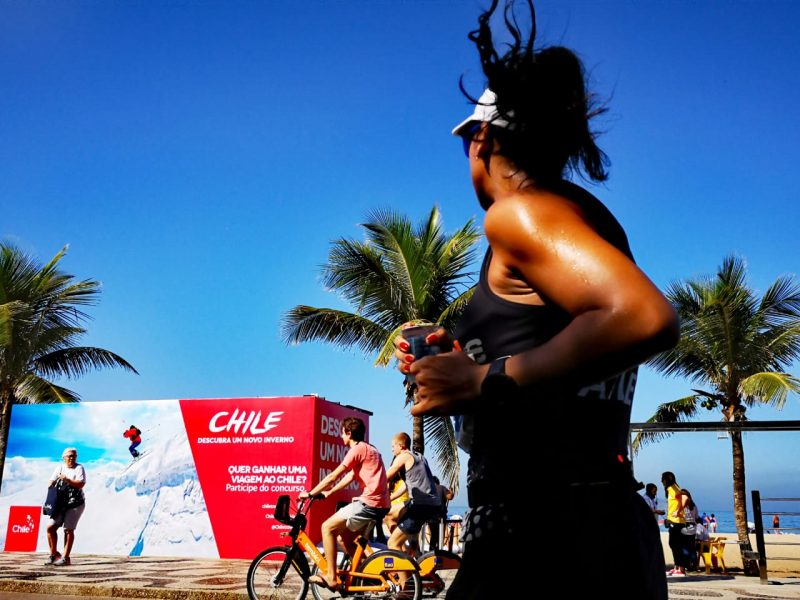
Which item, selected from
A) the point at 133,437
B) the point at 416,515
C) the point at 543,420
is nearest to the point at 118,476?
the point at 133,437

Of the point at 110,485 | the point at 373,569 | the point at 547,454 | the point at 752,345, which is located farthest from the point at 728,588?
the point at 110,485

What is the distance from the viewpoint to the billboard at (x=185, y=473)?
610 inches

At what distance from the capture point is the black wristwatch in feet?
Answer: 3.74

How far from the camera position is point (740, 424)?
10.8 meters

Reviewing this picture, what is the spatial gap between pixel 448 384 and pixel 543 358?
16cm

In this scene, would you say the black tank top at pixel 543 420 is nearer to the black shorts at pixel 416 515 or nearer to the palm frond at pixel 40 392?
the black shorts at pixel 416 515

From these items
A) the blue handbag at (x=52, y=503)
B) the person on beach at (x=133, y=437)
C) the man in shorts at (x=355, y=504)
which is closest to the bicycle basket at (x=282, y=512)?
the man in shorts at (x=355, y=504)

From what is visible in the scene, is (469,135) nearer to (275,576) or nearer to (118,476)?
(275,576)

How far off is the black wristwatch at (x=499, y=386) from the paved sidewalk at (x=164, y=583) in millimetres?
8416

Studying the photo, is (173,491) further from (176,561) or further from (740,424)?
(740,424)

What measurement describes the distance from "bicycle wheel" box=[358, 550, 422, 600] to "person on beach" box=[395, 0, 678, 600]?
7.17 meters

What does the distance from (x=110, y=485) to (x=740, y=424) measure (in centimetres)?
1314

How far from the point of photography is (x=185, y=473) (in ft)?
53.2

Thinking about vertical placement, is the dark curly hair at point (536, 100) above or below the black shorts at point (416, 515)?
above
